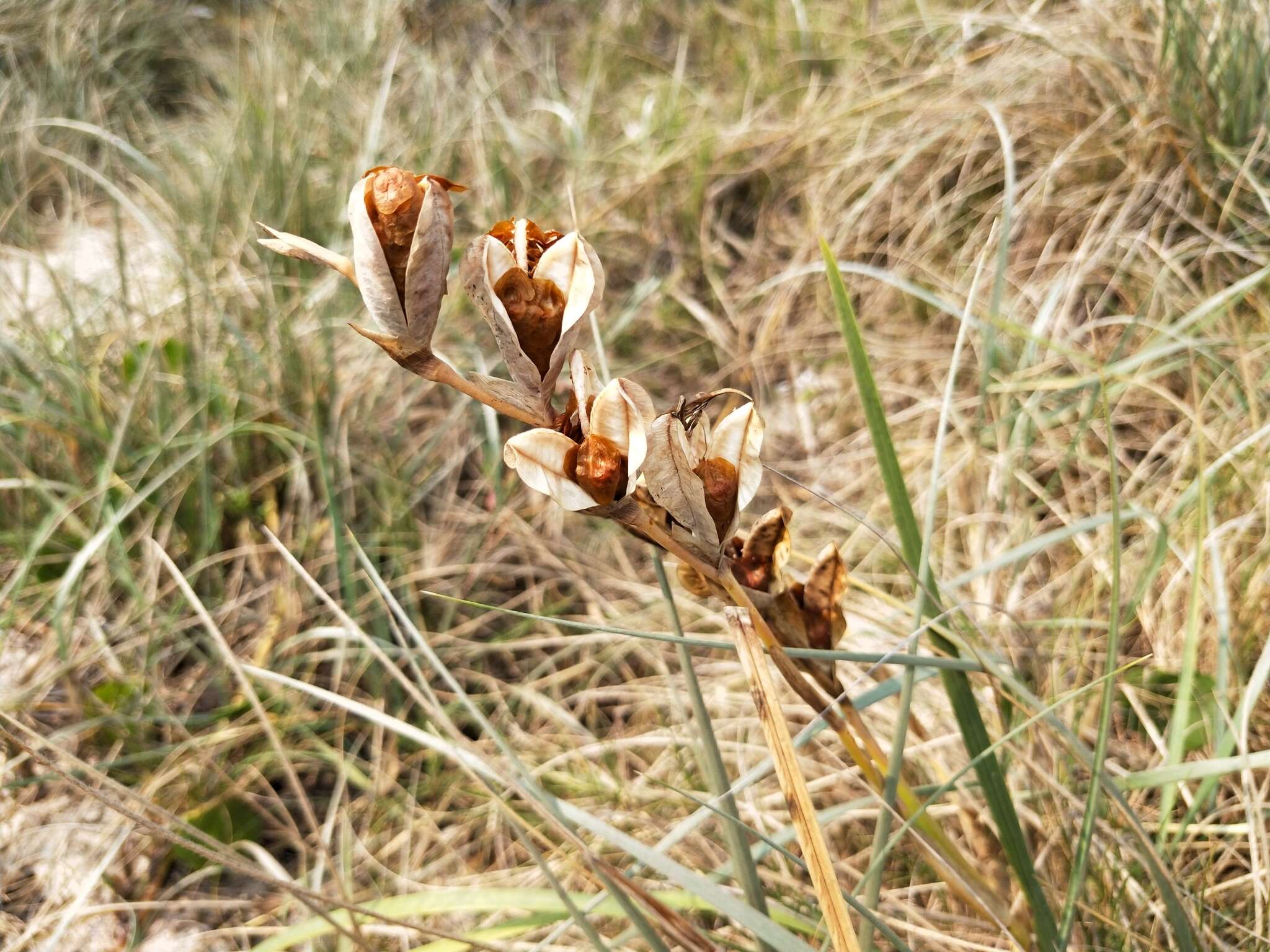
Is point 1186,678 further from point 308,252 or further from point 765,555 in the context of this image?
point 308,252

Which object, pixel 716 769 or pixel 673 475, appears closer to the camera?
pixel 673 475

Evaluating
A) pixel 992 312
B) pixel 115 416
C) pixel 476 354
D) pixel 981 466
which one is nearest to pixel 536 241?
pixel 992 312

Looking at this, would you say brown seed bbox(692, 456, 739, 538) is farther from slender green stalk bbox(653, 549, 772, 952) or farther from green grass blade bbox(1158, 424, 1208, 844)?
green grass blade bbox(1158, 424, 1208, 844)

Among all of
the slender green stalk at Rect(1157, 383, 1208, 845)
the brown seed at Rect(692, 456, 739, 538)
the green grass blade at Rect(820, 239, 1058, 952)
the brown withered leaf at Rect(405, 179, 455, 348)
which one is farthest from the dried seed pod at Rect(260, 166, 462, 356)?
the slender green stalk at Rect(1157, 383, 1208, 845)

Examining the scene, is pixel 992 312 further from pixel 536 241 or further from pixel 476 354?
pixel 476 354

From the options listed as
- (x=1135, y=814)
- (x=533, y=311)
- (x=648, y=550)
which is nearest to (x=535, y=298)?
(x=533, y=311)

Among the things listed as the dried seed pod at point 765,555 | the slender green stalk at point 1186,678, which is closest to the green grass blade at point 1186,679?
the slender green stalk at point 1186,678
